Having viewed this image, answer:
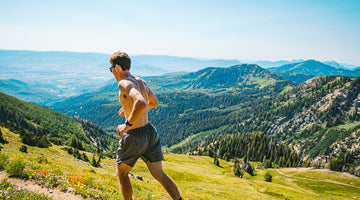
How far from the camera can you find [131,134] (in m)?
5.45

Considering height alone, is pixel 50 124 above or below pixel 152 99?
below

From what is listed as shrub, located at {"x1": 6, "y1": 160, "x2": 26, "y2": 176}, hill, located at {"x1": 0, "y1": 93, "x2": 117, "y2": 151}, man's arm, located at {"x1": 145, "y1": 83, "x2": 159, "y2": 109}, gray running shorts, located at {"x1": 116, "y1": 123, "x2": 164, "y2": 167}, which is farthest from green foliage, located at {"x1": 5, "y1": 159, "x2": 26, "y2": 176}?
hill, located at {"x1": 0, "y1": 93, "x2": 117, "y2": 151}

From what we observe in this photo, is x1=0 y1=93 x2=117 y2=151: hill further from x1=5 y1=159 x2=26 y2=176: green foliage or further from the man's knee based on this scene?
the man's knee

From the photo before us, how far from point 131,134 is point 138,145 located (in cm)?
40

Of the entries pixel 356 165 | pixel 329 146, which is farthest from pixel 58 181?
pixel 329 146

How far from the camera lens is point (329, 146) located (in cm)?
19650

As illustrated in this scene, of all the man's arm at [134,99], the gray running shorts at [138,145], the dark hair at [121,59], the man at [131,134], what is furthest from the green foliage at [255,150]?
the man's arm at [134,99]

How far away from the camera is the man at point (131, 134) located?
5.25 meters

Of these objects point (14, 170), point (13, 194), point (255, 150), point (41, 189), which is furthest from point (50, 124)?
point (13, 194)

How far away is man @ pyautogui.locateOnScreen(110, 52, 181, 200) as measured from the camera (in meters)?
5.25

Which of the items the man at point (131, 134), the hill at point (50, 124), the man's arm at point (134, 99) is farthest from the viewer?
the hill at point (50, 124)

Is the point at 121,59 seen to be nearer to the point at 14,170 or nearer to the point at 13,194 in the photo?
the point at 13,194

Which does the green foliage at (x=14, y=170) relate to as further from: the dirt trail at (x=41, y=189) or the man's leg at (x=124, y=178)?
the man's leg at (x=124, y=178)

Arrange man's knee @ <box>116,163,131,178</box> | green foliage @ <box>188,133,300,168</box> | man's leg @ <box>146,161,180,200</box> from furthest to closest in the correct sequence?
green foliage @ <box>188,133,300,168</box> → man's leg @ <box>146,161,180,200</box> → man's knee @ <box>116,163,131,178</box>
